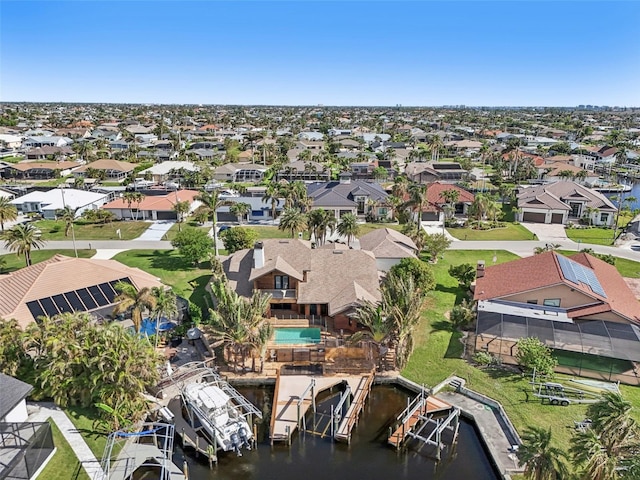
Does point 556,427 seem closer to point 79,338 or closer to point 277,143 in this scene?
point 79,338

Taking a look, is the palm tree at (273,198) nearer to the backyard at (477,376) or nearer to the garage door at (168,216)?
the garage door at (168,216)

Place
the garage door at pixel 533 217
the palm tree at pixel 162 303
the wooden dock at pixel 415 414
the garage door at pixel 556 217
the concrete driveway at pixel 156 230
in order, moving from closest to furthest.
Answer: the wooden dock at pixel 415 414, the palm tree at pixel 162 303, the concrete driveway at pixel 156 230, the garage door at pixel 556 217, the garage door at pixel 533 217

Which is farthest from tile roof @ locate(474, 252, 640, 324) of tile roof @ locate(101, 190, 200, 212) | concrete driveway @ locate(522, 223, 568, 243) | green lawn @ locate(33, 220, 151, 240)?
tile roof @ locate(101, 190, 200, 212)

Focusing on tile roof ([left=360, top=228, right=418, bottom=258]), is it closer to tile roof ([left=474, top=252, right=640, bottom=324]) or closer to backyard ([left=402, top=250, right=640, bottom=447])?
backyard ([left=402, top=250, right=640, bottom=447])

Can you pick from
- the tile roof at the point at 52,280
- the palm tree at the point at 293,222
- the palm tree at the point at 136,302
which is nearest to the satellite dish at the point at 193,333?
the palm tree at the point at 136,302

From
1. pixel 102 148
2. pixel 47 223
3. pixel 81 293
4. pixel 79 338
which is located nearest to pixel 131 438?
pixel 79 338

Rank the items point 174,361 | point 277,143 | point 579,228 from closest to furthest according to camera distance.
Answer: point 174,361 → point 579,228 → point 277,143
